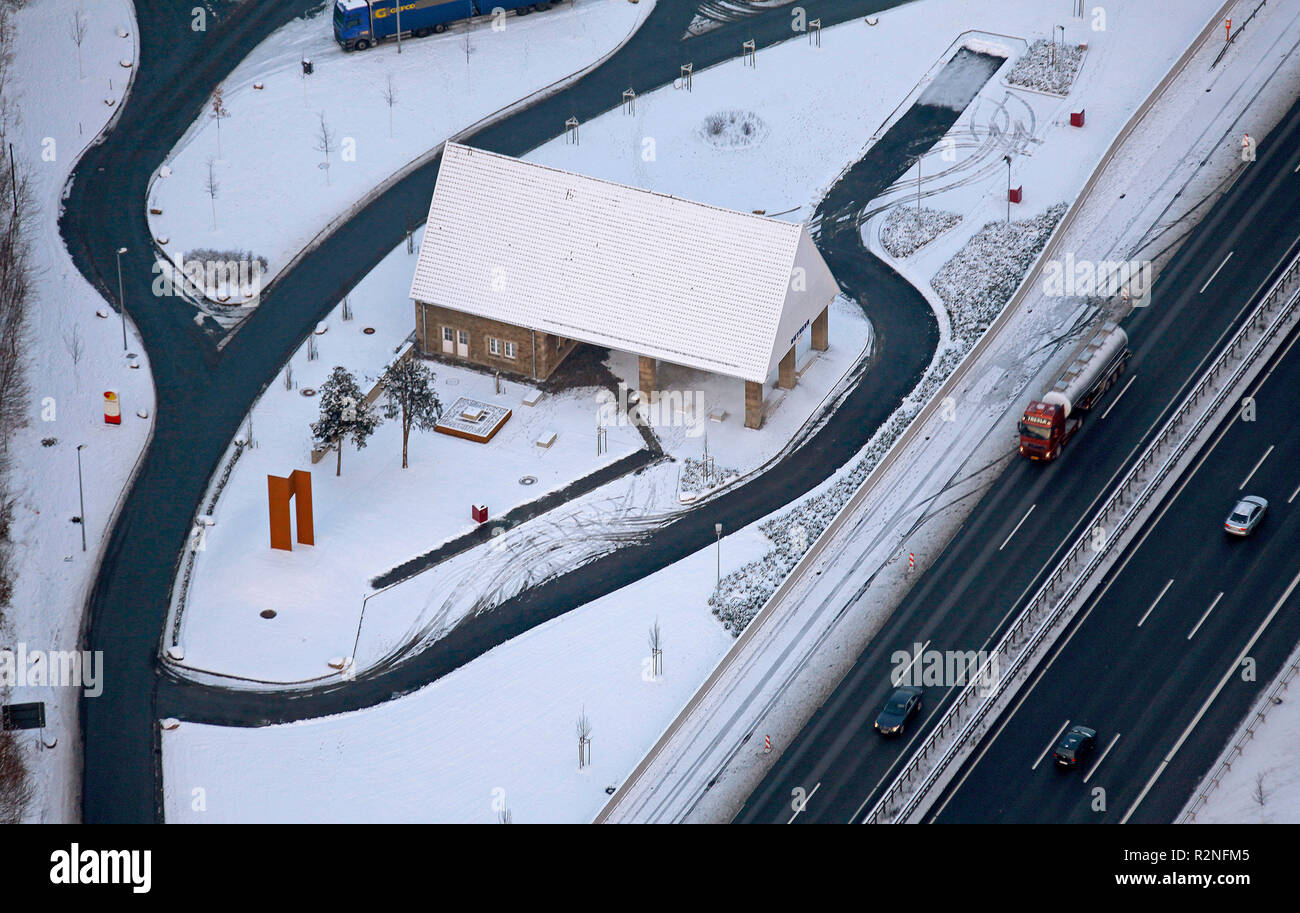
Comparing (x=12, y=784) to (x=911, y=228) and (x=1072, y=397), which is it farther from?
(x=911, y=228)

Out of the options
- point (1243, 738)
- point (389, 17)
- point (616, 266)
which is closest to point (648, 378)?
point (616, 266)

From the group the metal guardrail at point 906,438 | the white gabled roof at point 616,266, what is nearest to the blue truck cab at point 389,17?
the white gabled roof at point 616,266

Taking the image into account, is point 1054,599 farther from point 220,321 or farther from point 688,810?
point 220,321

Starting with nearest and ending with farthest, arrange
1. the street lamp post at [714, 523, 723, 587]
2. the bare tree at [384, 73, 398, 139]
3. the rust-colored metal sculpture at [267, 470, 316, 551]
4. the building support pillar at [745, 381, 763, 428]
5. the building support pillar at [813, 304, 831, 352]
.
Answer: the rust-colored metal sculpture at [267, 470, 316, 551], the street lamp post at [714, 523, 723, 587], the building support pillar at [745, 381, 763, 428], the building support pillar at [813, 304, 831, 352], the bare tree at [384, 73, 398, 139]
